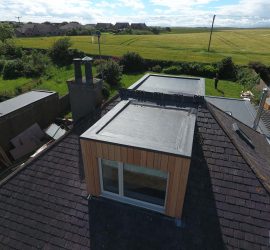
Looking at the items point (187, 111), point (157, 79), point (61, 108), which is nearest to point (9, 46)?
point (61, 108)

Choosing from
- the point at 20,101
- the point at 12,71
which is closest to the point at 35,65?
the point at 12,71

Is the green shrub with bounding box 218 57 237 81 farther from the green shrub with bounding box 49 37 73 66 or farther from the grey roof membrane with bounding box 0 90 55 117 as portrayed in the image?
the grey roof membrane with bounding box 0 90 55 117

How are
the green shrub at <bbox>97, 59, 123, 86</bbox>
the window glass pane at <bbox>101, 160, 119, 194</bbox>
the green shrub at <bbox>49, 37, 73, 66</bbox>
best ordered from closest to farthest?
the window glass pane at <bbox>101, 160, 119, 194</bbox>
the green shrub at <bbox>97, 59, 123, 86</bbox>
the green shrub at <bbox>49, 37, 73, 66</bbox>

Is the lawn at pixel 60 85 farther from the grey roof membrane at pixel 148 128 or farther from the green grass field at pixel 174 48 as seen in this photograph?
the grey roof membrane at pixel 148 128

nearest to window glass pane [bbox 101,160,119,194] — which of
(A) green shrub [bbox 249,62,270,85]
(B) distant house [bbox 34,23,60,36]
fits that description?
(A) green shrub [bbox 249,62,270,85]

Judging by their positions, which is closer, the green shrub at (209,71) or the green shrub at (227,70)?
the green shrub at (227,70)

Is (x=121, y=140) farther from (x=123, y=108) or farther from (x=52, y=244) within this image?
(x=52, y=244)

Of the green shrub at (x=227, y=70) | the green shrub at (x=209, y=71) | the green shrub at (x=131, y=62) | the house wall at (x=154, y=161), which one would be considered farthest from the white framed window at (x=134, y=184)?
the green shrub at (x=209, y=71)
